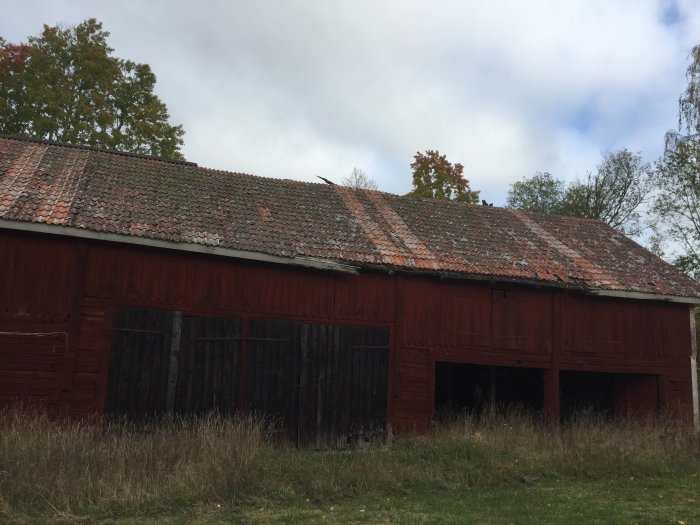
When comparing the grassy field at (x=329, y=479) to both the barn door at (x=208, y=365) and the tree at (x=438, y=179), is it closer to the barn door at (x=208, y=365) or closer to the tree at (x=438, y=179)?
the barn door at (x=208, y=365)

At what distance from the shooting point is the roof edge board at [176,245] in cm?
1016

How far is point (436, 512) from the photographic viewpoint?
721cm

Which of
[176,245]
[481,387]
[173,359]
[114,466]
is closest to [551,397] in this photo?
[481,387]

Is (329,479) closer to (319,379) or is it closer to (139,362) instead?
(319,379)

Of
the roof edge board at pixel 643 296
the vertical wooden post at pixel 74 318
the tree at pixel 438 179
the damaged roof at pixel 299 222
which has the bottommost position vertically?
the vertical wooden post at pixel 74 318

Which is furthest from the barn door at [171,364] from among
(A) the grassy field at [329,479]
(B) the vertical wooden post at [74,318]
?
(B) the vertical wooden post at [74,318]

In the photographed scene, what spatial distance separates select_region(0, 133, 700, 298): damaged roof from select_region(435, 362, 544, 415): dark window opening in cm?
361

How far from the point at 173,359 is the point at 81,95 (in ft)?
54.1

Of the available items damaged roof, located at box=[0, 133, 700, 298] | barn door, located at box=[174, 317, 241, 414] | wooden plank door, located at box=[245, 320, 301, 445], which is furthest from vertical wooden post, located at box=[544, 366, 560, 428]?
barn door, located at box=[174, 317, 241, 414]

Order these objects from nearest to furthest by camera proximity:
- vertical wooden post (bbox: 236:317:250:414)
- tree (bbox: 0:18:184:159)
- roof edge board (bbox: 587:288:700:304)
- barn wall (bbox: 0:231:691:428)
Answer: barn wall (bbox: 0:231:691:428), vertical wooden post (bbox: 236:317:250:414), roof edge board (bbox: 587:288:700:304), tree (bbox: 0:18:184:159)

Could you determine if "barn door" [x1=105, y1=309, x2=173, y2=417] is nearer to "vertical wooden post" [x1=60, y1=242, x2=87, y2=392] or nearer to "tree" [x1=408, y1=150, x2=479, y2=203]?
"vertical wooden post" [x1=60, y1=242, x2=87, y2=392]

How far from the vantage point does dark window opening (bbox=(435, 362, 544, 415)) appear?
16.7 m

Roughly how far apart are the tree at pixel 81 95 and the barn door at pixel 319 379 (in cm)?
1481

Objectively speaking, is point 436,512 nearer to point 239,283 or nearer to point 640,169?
point 239,283
